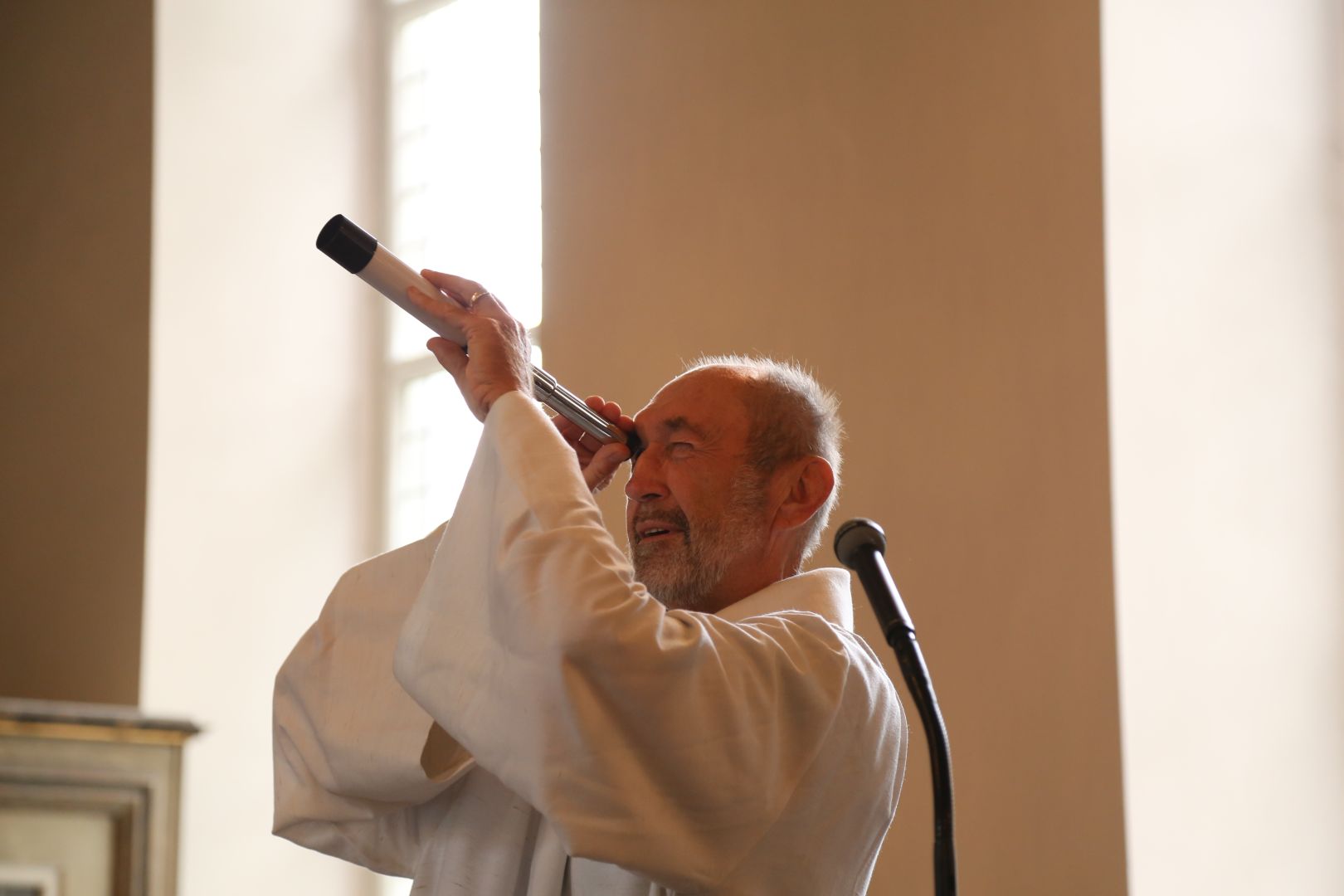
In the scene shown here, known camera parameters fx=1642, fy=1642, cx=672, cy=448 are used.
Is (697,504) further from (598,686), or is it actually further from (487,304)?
(598,686)

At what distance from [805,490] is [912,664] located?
0.89 meters

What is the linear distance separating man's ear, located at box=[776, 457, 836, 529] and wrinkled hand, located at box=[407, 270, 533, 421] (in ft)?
2.04

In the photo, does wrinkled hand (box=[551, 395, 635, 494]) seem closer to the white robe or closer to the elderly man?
the elderly man

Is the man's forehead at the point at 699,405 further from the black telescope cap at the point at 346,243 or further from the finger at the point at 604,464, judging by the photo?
the black telescope cap at the point at 346,243

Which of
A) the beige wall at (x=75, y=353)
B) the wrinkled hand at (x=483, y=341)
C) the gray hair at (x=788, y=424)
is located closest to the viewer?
the wrinkled hand at (x=483, y=341)

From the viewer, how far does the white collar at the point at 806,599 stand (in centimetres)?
238

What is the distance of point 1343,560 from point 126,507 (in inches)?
154

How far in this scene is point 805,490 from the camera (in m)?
2.68

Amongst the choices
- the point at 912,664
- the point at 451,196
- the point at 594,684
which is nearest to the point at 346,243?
the point at 594,684

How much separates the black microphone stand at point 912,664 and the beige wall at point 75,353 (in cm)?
419

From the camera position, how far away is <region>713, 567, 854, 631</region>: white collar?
238 centimetres

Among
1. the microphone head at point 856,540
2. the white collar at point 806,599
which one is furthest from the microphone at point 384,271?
the microphone head at point 856,540

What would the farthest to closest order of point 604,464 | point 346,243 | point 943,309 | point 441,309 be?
point 943,309, point 604,464, point 441,309, point 346,243

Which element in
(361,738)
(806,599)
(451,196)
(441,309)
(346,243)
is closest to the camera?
(346,243)
